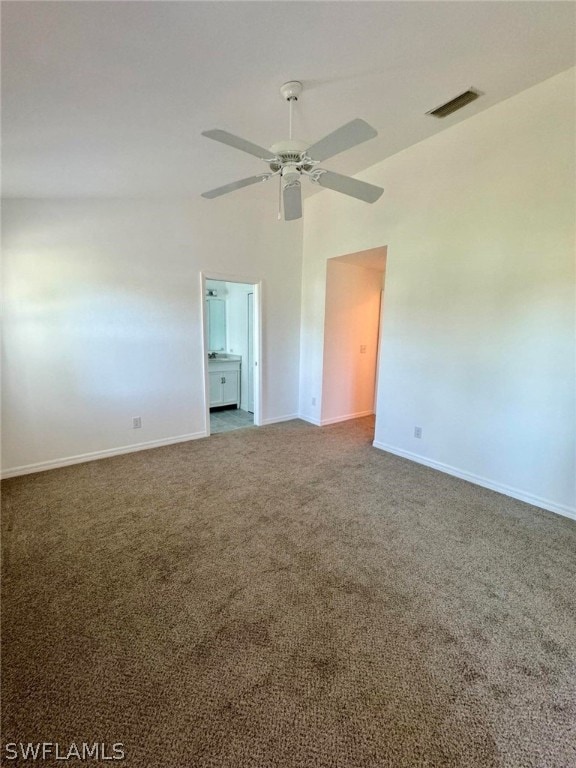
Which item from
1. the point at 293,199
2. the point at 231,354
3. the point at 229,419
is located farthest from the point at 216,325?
the point at 293,199

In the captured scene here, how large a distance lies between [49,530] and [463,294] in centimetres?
395

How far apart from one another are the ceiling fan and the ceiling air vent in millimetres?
1223

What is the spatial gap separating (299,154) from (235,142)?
1.20 ft

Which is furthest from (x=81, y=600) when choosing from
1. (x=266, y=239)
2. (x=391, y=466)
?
(x=266, y=239)

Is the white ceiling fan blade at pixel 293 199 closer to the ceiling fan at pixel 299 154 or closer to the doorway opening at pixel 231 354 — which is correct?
the ceiling fan at pixel 299 154

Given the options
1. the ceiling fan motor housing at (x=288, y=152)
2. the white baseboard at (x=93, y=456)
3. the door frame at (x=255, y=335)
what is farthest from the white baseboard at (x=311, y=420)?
the ceiling fan motor housing at (x=288, y=152)

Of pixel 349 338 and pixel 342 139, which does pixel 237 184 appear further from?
pixel 349 338

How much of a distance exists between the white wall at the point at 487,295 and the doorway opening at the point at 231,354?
229 centimetres

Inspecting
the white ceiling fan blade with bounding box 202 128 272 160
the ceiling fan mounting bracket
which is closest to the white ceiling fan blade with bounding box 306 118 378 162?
the white ceiling fan blade with bounding box 202 128 272 160

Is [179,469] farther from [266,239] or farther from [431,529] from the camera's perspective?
[266,239]

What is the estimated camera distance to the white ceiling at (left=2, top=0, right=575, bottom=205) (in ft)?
4.49

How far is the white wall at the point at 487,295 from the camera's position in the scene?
2.52 meters

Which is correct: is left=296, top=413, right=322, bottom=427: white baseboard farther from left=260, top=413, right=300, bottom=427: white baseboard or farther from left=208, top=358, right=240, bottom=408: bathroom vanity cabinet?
left=208, top=358, right=240, bottom=408: bathroom vanity cabinet

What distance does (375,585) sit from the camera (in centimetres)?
188
